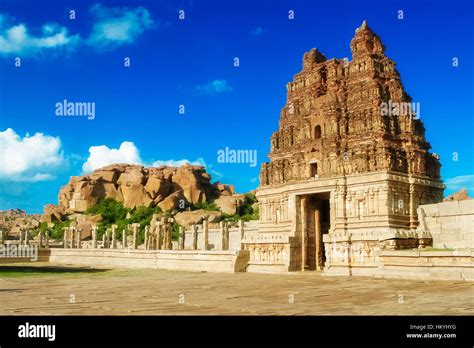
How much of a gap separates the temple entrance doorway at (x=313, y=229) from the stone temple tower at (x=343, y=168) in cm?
6

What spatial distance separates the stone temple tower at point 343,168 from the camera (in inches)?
1083

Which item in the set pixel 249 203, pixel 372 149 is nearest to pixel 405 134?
pixel 372 149

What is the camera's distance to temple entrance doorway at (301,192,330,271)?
29594 millimetres

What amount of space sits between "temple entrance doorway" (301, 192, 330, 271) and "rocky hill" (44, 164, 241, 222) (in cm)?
4396

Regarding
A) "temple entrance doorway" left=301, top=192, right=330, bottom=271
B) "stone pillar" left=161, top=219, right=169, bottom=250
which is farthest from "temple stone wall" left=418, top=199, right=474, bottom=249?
"stone pillar" left=161, top=219, right=169, bottom=250

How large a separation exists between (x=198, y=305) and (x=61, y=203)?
7926 cm

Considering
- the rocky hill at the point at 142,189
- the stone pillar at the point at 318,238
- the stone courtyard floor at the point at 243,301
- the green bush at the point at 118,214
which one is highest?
the rocky hill at the point at 142,189

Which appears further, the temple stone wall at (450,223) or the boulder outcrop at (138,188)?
the boulder outcrop at (138,188)

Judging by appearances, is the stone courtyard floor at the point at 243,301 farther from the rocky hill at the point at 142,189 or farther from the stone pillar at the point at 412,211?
the rocky hill at the point at 142,189

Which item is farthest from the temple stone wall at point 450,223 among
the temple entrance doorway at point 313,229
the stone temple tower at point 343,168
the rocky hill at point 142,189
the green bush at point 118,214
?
the rocky hill at point 142,189

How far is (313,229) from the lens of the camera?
30.7 meters

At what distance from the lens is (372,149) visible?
28000 millimetres

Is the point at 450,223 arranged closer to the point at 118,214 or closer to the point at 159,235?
the point at 159,235
